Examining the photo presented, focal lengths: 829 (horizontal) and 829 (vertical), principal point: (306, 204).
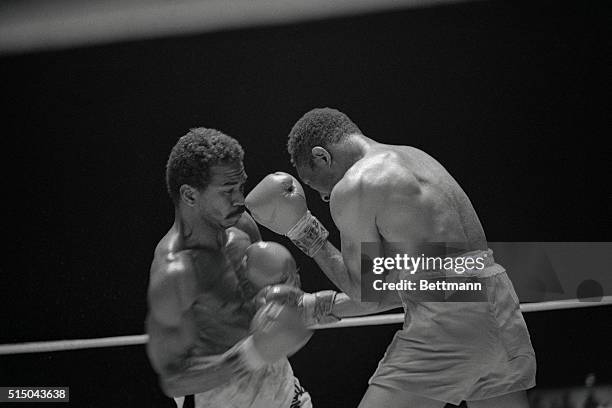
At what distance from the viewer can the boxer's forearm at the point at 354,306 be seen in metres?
2.54

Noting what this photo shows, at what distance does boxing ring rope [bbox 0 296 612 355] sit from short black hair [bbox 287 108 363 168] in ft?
2.25

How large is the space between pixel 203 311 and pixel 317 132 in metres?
0.66

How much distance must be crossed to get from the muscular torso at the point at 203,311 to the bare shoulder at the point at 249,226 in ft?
0.32

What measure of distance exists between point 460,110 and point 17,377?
1.90m

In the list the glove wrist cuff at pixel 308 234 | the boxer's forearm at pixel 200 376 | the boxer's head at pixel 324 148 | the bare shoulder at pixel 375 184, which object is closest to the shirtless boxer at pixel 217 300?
the boxer's forearm at pixel 200 376

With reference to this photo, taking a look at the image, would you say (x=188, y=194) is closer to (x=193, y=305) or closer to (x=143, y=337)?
(x=193, y=305)

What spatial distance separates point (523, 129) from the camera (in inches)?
119

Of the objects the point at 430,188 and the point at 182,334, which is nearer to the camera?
the point at 430,188

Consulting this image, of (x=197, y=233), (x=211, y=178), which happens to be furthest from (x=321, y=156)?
(x=197, y=233)

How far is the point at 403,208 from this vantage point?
7.68ft

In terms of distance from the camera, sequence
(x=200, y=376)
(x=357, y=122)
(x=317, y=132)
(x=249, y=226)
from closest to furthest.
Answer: (x=200, y=376) < (x=317, y=132) < (x=249, y=226) < (x=357, y=122)

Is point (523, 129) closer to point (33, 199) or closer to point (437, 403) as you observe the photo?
point (437, 403)

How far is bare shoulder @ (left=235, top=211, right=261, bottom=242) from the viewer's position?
8.89 feet

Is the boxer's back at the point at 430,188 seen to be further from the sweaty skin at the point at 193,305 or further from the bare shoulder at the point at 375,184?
the sweaty skin at the point at 193,305
